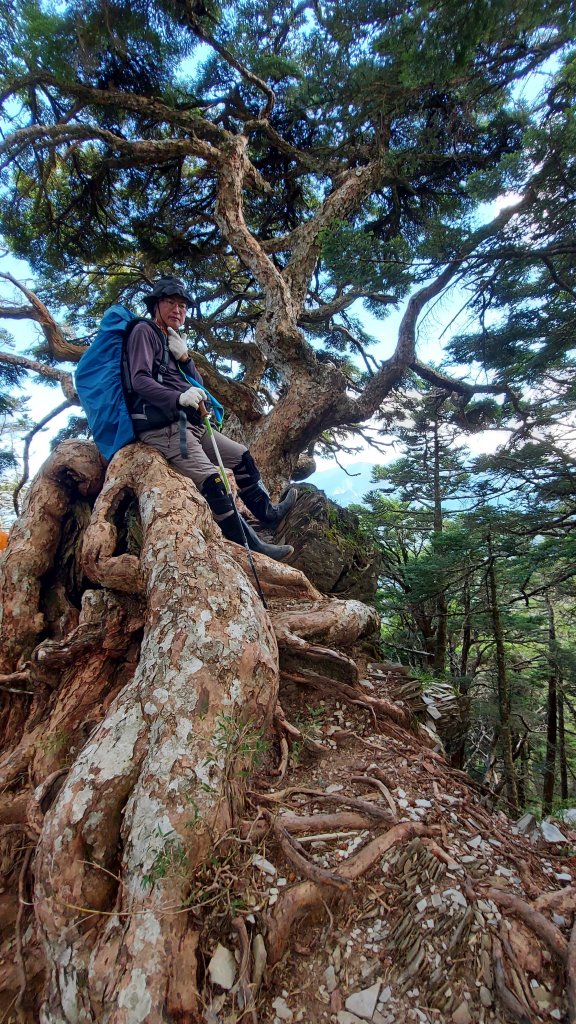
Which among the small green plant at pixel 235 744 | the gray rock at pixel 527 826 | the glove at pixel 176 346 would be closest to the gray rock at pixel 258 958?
the small green plant at pixel 235 744

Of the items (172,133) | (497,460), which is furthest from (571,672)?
(172,133)

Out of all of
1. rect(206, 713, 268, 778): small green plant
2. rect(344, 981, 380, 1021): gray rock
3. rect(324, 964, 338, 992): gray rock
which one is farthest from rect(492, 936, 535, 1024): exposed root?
rect(206, 713, 268, 778): small green plant

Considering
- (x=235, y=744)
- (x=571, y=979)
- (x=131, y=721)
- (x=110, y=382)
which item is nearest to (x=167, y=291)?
(x=110, y=382)

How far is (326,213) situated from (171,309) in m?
4.02

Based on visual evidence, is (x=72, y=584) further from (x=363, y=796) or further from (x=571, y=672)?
(x=571, y=672)

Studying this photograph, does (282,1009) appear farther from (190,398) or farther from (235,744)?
(190,398)

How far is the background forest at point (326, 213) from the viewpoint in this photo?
166 inches

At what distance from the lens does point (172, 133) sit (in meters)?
6.95

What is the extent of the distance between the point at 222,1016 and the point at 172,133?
989 cm

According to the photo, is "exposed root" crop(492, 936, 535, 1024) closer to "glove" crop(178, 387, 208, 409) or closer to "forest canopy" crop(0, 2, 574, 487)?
"glove" crop(178, 387, 208, 409)

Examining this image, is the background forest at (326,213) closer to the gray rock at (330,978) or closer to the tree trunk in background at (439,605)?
the tree trunk in background at (439,605)

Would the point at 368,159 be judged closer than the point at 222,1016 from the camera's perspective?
No

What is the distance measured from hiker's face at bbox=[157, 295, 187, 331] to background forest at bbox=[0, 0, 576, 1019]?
60.3 inches

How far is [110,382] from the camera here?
12.4ft
